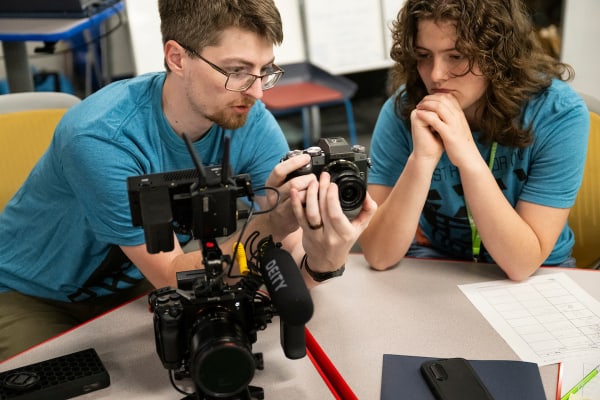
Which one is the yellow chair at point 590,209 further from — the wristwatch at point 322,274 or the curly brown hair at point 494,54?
the wristwatch at point 322,274

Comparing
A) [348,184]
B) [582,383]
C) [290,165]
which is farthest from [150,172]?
[582,383]

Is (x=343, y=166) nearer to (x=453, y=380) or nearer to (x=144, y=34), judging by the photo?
(x=453, y=380)

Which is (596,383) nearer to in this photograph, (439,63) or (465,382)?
(465,382)

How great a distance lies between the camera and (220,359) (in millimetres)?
A: 931

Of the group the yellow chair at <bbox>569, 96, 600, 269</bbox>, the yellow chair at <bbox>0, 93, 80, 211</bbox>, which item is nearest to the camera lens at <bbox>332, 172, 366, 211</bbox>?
the yellow chair at <bbox>569, 96, 600, 269</bbox>

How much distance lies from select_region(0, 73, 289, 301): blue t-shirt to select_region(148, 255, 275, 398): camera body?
0.44 m

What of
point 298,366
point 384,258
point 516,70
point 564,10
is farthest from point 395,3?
point 298,366

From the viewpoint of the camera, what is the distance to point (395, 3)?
4191 mm

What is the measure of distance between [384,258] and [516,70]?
1.82 ft

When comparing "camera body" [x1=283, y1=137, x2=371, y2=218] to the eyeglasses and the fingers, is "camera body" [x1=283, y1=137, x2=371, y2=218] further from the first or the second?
the eyeglasses

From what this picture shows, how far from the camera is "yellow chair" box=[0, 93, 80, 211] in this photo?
1854 millimetres

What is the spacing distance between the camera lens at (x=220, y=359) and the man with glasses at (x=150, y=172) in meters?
0.32

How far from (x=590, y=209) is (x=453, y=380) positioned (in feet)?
2.99

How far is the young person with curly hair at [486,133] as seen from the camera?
1.48m
